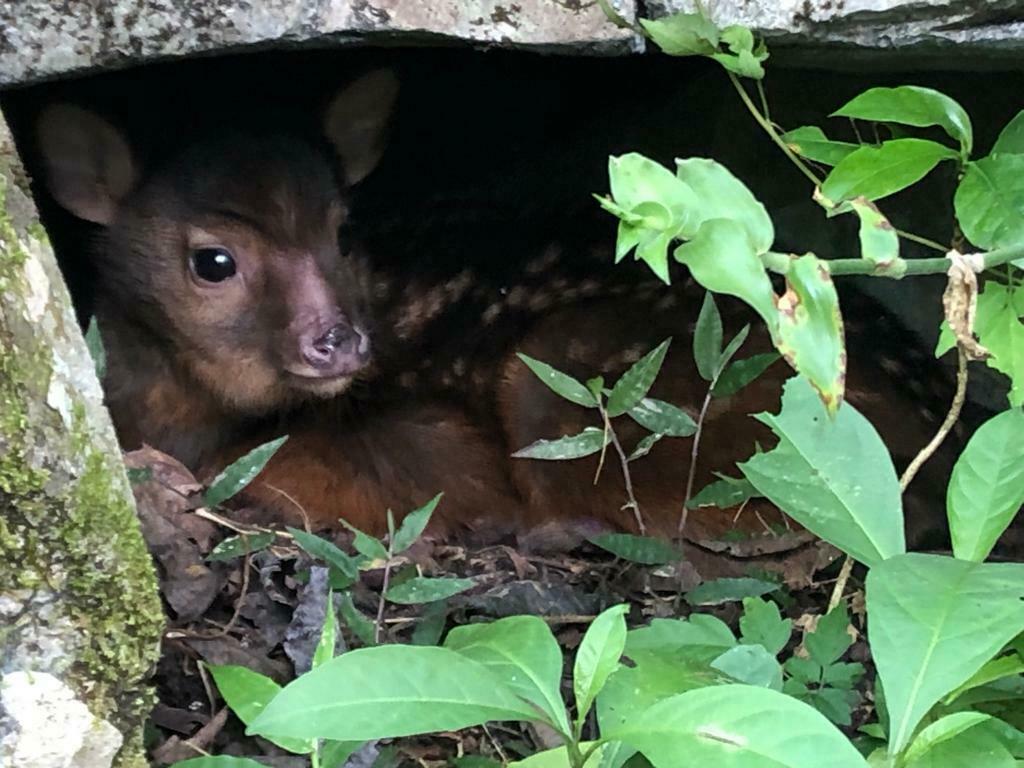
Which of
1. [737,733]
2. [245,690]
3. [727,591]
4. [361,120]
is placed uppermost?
[361,120]

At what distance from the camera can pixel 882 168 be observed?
1.51 metres

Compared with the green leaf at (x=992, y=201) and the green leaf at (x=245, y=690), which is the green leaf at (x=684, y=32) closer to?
the green leaf at (x=992, y=201)

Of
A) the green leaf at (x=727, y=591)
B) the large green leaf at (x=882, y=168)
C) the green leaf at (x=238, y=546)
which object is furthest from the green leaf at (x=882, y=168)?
the green leaf at (x=238, y=546)

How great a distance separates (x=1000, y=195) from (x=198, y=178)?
1616 millimetres

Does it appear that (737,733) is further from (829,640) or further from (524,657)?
(829,640)

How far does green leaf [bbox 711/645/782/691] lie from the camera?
56.5 inches

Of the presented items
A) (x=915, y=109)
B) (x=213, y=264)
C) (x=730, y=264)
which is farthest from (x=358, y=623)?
(x=213, y=264)

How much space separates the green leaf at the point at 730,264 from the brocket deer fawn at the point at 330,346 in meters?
1.41

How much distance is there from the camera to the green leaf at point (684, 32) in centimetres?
165

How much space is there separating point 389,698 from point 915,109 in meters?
0.96

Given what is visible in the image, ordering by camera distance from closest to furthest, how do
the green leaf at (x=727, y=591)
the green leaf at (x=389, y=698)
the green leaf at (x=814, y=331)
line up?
the green leaf at (x=814, y=331)
the green leaf at (x=389, y=698)
the green leaf at (x=727, y=591)

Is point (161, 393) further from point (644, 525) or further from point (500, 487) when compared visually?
point (644, 525)

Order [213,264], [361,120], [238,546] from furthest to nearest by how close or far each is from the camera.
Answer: [361,120], [213,264], [238,546]

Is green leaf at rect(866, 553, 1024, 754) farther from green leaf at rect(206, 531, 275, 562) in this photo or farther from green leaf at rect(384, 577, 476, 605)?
green leaf at rect(206, 531, 275, 562)
